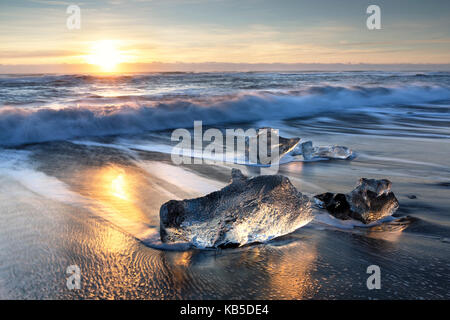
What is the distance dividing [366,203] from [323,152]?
201cm

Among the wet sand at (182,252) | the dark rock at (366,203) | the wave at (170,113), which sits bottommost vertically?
the wet sand at (182,252)

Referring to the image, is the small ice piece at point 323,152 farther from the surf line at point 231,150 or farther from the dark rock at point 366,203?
the dark rock at point 366,203

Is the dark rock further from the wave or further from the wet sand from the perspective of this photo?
the wave

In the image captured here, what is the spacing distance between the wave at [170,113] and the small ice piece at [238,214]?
187 inches

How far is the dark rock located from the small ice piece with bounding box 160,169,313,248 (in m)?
0.30

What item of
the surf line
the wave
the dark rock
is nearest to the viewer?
the dark rock

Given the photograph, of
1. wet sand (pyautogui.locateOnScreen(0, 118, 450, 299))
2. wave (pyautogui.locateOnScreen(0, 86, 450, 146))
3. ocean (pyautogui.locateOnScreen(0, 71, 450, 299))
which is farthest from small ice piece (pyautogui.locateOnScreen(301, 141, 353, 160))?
wave (pyautogui.locateOnScreen(0, 86, 450, 146))

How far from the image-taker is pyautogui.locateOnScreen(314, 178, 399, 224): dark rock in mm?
2352

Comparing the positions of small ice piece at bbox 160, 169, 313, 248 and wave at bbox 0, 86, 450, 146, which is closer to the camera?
small ice piece at bbox 160, 169, 313, 248

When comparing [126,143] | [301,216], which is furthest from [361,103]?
[301,216]

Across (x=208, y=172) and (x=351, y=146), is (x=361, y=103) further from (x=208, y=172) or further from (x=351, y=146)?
(x=208, y=172)

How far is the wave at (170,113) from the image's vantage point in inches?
251

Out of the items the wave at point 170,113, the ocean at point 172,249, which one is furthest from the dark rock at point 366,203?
the wave at point 170,113

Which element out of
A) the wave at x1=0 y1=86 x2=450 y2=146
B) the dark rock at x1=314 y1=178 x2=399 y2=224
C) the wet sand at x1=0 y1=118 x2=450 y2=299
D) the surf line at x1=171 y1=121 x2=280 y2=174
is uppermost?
the wave at x1=0 y1=86 x2=450 y2=146
